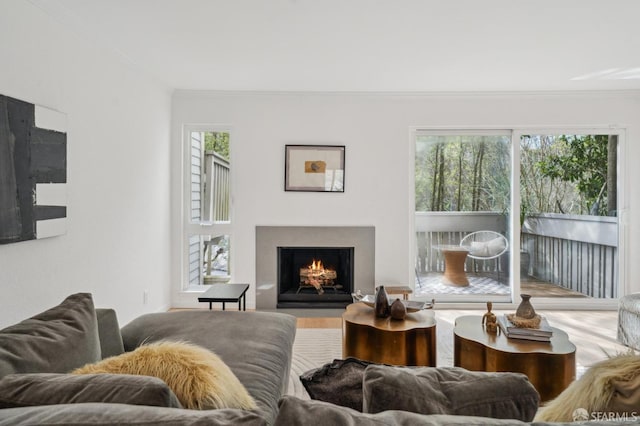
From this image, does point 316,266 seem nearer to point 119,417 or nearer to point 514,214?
point 514,214

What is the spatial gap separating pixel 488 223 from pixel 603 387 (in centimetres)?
422

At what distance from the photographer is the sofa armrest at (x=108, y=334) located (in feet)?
6.07

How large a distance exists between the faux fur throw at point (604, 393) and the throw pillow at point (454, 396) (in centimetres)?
6

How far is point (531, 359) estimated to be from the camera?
2.24 metres

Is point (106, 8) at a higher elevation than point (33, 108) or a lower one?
higher

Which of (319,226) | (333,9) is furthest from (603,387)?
(319,226)

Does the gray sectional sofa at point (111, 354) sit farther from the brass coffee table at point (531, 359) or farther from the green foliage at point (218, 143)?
the green foliage at point (218, 143)

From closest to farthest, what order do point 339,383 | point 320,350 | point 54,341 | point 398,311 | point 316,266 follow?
point 54,341, point 339,383, point 398,311, point 320,350, point 316,266

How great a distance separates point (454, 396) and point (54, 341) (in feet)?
4.27

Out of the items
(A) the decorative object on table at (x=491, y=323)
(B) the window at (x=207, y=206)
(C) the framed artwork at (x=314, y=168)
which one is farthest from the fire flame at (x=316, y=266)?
(A) the decorative object on table at (x=491, y=323)

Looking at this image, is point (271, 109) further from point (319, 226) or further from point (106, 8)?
point (106, 8)

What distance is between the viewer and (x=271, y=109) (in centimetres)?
470

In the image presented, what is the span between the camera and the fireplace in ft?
15.5

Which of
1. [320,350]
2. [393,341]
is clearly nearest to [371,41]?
[393,341]
